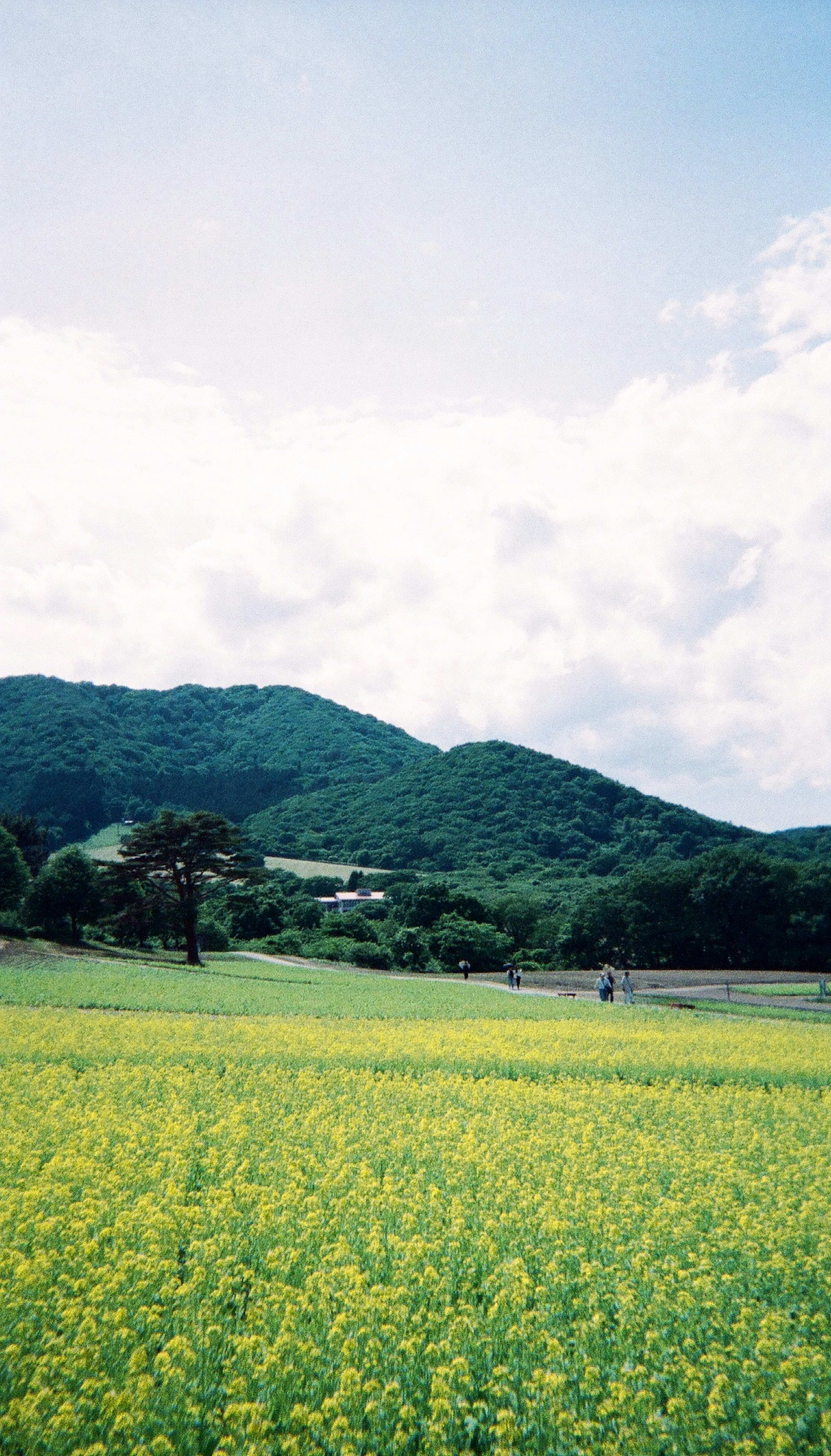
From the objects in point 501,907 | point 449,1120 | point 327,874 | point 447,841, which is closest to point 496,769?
point 447,841

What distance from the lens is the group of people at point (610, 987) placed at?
3272 centimetres

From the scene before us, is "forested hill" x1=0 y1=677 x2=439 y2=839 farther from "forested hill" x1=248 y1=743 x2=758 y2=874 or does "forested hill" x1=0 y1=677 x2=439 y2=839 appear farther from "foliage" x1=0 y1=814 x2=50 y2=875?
"foliage" x1=0 y1=814 x2=50 y2=875

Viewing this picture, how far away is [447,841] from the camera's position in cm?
10356

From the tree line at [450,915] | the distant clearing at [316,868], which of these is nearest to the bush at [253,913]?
the tree line at [450,915]

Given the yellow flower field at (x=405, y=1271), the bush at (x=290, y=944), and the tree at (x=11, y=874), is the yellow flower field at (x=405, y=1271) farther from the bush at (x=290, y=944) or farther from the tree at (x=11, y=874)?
the bush at (x=290, y=944)

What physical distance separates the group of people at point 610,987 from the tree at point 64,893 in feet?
103

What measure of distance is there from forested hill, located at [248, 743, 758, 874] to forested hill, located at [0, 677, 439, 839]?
15.0 metres

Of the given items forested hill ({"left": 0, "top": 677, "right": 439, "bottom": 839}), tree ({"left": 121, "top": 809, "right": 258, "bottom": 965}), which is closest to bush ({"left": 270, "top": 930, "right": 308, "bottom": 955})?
tree ({"left": 121, "top": 809, "right": 258, "bottom": 965})

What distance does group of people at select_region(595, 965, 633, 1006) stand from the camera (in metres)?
32.7

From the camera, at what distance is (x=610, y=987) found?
33.8 metres

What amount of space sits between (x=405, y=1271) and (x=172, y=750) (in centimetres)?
15277

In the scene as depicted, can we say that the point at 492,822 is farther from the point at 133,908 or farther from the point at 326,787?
the point at 133,908

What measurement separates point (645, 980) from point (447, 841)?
62189 mm

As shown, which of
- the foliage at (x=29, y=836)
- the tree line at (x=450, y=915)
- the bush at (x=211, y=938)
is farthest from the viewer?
the foliage at (x=29, y=836)
